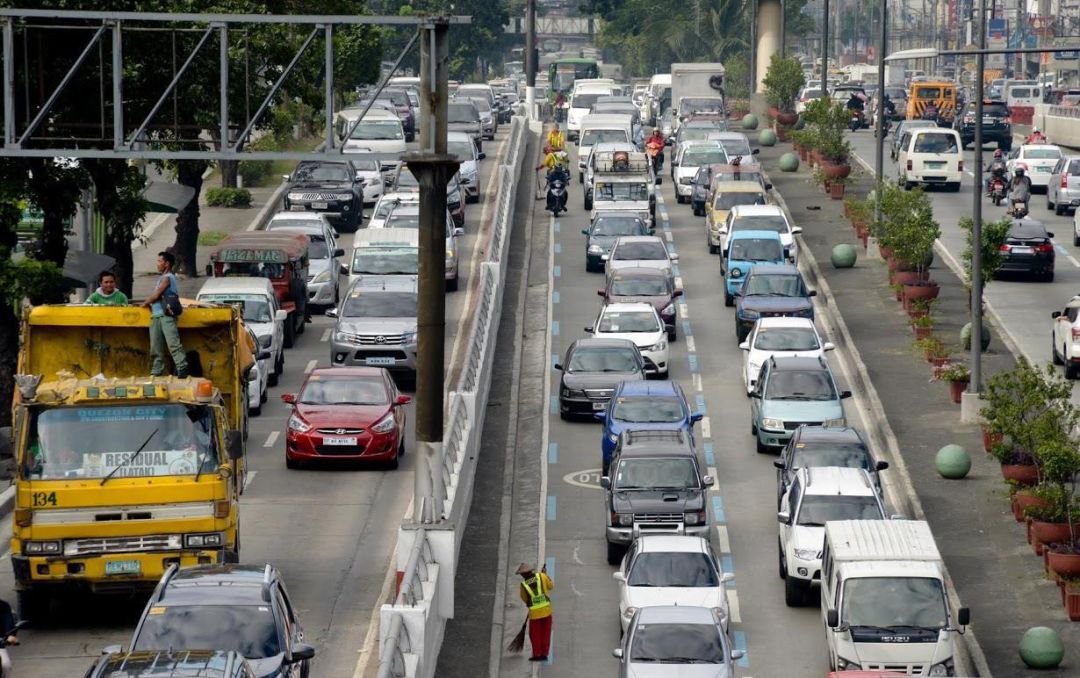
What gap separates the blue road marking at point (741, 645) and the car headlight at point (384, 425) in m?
7.68

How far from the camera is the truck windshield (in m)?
21.8

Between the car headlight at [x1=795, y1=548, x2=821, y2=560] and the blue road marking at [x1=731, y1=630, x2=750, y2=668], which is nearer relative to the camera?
the blue road marking at [x1=731, y1=630, x2=750, y2=668]

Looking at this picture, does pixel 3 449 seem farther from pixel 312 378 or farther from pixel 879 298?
pixel 879 298

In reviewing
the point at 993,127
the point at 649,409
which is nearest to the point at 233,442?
the point at 649,409

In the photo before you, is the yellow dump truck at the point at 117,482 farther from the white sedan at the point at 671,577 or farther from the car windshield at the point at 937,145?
the car windshield at the point at 937,145

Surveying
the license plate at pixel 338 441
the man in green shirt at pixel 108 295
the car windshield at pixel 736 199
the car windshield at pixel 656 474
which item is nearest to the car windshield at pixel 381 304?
the license plate at pixel 338 441

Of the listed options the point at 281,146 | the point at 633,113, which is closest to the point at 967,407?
the point at 281,146

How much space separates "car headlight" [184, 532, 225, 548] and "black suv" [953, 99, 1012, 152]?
54.7 metres

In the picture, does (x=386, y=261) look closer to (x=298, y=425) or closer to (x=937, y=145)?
(x=298, y=425)

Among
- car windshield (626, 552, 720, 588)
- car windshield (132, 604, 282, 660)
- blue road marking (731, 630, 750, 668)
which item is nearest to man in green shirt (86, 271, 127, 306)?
car windshield (626, 552, 720, 588)

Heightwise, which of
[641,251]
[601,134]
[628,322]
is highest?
[601,134]

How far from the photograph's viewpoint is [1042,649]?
23.3 meters

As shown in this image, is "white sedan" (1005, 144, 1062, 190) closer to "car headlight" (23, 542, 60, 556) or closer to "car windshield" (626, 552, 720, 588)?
"car windshield" (626, 552, 720, 588)

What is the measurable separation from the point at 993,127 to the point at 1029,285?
2674 centimetres
